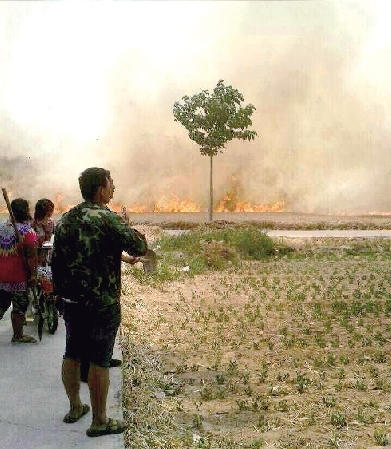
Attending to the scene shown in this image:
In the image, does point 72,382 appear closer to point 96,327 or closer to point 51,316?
point 96,327

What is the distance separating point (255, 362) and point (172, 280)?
636 cm

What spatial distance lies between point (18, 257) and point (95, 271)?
2.75 m

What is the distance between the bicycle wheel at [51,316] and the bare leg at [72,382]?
2701 mm

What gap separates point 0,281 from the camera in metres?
6.94

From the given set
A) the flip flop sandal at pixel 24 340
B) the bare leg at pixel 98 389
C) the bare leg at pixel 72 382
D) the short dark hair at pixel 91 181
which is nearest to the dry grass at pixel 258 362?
the bare leg at pixel 98 389

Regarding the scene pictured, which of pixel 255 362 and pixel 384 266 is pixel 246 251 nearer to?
pixel 384 266

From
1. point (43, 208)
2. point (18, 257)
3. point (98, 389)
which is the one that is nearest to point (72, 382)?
point (98, 389)

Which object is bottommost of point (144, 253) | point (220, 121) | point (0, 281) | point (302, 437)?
point (302, 437)

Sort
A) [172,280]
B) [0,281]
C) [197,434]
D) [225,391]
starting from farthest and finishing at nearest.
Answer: [172,280], [0,281], [225,391], [197,434]

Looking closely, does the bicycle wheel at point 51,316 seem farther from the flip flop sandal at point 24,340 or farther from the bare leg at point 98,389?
the bare leg at point 98,389

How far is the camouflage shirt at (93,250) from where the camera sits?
4320mm

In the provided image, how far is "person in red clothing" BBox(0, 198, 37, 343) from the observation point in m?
6.84

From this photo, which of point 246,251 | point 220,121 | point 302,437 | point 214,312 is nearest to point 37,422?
point 302,437

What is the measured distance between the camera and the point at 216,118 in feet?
92.5
